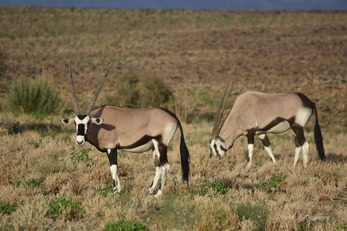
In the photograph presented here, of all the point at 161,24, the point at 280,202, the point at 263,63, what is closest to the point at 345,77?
the point at 263,63

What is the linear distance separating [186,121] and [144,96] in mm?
3056

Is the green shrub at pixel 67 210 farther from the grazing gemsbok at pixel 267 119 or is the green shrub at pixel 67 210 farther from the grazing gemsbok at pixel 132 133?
the grazing gemsbok at pixel 267 119

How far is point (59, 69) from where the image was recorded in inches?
1313

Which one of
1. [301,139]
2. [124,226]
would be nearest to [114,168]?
[124,226]

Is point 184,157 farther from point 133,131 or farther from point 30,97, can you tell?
point 30,97

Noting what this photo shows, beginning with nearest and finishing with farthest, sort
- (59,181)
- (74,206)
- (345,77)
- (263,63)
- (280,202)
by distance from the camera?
1. (74,206)
2. (280,202)
3. (59,181)
4. (345,77)
5. (263,63)

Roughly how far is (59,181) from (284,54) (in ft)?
110

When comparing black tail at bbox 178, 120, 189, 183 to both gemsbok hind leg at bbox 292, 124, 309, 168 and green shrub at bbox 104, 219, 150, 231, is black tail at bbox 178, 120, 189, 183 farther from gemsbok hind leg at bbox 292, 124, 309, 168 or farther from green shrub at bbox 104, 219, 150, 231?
gemsbok hind leg at bbox 292, 124, 309, 168

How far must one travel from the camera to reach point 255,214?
551cm

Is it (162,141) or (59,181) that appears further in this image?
(59,181)

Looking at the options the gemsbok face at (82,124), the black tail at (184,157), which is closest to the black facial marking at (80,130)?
the gemsbok face at (82,124)

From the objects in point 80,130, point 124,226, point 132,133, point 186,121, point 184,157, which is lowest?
point 186,121

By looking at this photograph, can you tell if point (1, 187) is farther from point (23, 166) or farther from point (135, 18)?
point (135, 18)

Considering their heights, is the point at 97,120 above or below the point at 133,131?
above
